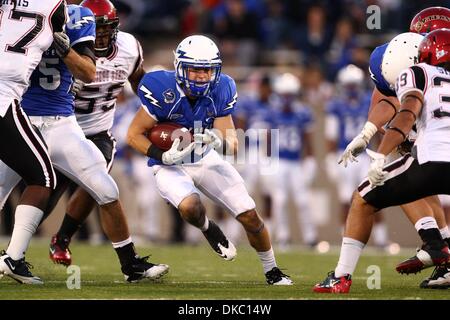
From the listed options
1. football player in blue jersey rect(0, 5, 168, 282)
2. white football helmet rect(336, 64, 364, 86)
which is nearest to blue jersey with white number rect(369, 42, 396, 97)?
football player in blue jersey rect(0, 5, 168, 282)

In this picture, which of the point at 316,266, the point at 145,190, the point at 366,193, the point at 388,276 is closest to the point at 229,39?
the point at 145,190

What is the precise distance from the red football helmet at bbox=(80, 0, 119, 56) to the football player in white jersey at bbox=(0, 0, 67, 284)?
30.0 inches

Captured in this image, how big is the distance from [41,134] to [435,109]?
2.23 m

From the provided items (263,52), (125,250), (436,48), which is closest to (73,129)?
(125,250)

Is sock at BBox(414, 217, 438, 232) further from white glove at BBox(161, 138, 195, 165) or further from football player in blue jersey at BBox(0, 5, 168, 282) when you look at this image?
football player in blue jersey at BBox(0, 5, 168, 282)

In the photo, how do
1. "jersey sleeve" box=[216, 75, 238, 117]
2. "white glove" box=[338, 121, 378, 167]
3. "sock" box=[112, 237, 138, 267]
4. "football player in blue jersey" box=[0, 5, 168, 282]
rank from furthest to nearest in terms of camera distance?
"jersey sleeve" box=[216, 75, 238, 117] < "sock" box=[112, 237, 138, 267] < "football player in blue jersey" box=[0, 5, 168, 282] < "white glove" box=[338, 121, 378, 167]

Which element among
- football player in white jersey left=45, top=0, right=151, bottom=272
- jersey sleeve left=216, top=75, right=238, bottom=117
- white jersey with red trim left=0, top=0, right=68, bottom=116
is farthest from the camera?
football player in white jersey left=45, top=0, right=151, bottom=272

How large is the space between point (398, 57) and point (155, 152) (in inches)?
60.1

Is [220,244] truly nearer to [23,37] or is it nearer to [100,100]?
[100,100]

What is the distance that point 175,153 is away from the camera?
604 cm

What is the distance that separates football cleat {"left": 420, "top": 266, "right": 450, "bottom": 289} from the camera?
574 centimetres

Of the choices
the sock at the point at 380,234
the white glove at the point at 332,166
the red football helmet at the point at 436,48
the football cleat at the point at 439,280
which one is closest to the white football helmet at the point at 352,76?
the white glove at the point at 332,166

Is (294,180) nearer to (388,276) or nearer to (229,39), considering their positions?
(229,39)
